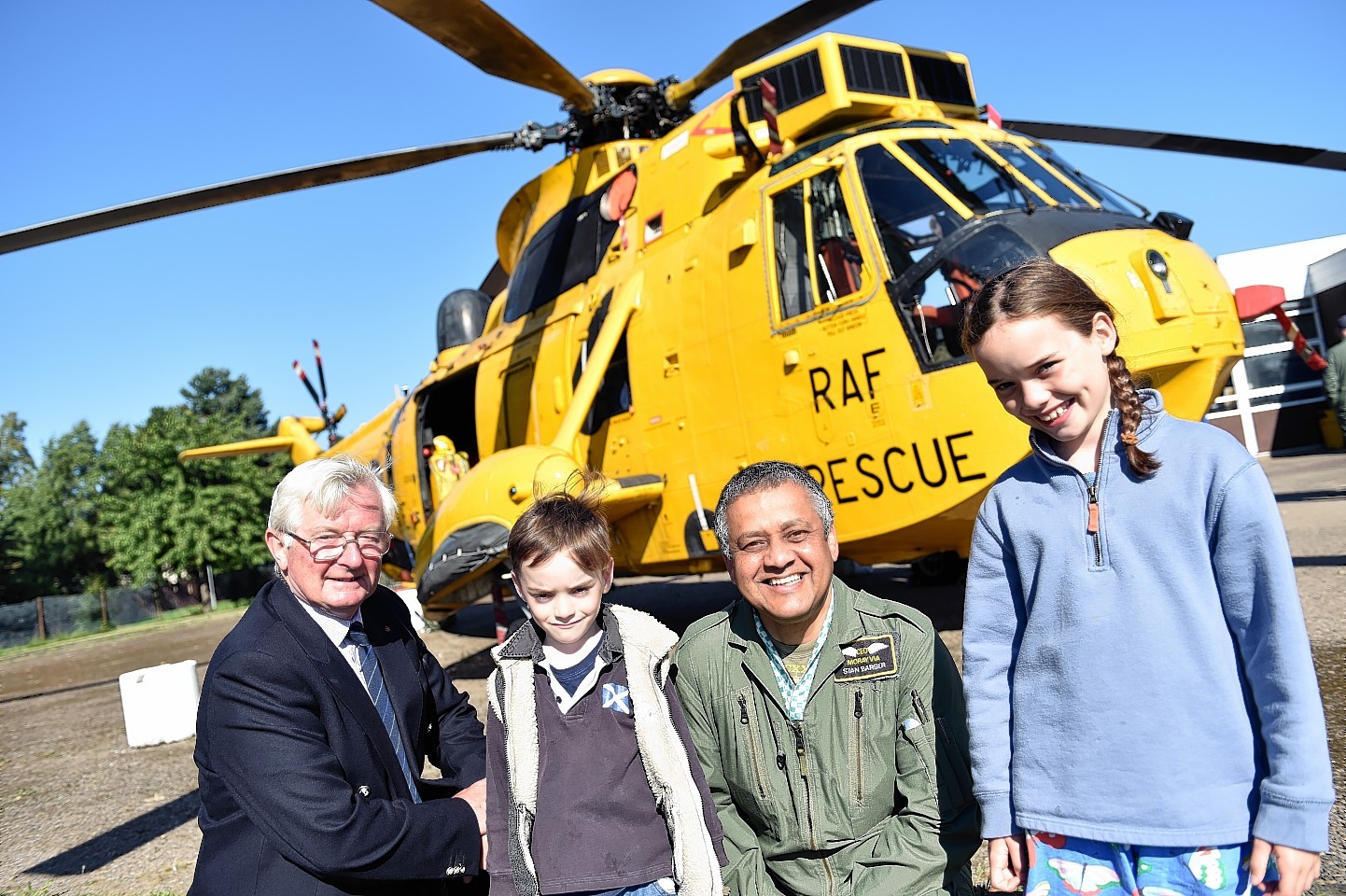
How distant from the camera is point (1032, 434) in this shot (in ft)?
6.52

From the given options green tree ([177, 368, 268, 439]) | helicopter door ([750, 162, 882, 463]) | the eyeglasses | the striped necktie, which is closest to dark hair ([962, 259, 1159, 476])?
the eyeglasses

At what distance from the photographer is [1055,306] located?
6.07ft

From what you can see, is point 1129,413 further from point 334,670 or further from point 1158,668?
point 334,670

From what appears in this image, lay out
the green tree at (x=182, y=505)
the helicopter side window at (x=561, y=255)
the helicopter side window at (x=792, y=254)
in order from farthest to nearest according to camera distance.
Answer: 1. the green tree at (x=182, y=505)
2. the helicopter side window at (x=561, y=255)
3. the helicopter side window at (x=792, y=254)

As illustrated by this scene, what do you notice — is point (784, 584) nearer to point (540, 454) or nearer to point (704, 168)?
point (540, 454)

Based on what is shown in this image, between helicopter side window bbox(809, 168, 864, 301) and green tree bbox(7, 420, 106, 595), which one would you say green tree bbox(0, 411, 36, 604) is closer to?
green tree bbox(7, 420, 106, 595)

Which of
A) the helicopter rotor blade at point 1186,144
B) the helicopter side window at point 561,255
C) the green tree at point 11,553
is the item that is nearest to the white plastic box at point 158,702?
the helicopter side window at point 561,255

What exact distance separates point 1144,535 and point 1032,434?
35 centimetres

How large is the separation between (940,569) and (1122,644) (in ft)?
25.8

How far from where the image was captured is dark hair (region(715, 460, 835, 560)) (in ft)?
7.65

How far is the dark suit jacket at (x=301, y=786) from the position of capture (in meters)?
2.02

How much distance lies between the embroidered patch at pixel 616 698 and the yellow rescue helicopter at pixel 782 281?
2.95 m

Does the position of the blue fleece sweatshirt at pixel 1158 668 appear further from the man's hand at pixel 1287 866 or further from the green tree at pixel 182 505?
the green tree at pixel 182 505

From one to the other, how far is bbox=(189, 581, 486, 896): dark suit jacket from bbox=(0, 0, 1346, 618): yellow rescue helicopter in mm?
3278
